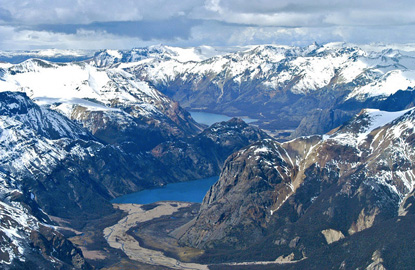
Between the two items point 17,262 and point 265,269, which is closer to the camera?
point 17,262

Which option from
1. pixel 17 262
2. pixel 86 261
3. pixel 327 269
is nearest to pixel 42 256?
pixel 17 262

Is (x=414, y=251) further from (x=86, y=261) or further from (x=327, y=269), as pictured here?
(x=86, y=261)

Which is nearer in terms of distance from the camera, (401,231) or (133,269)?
(401,231)

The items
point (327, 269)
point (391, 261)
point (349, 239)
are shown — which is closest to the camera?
point (391, 261)

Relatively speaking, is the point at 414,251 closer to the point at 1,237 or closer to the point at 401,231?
the point at 401,231

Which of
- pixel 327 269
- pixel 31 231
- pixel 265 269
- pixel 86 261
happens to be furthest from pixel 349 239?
pixel 31 231

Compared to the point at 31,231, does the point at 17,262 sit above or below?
below

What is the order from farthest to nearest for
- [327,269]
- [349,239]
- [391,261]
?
[349,239] < [327,269] < [391,261]

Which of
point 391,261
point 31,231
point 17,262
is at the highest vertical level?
point 31,231

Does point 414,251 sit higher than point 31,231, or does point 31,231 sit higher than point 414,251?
point 31,231
